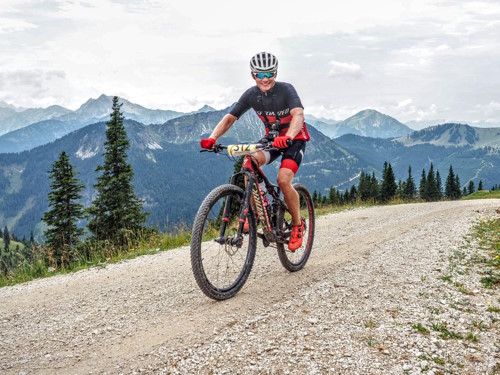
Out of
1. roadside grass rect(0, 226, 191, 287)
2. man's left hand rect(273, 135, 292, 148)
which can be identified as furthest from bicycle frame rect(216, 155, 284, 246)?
roadside grass rect(0, 226, 191, 287)

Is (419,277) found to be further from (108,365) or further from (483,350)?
(108,365)

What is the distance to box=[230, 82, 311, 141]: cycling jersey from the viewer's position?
693cm

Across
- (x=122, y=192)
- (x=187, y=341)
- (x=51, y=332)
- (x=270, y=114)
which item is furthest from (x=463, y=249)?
(x=122, y=192)

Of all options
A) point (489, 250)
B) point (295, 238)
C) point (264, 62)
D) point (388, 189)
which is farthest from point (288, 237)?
point (388, 189)

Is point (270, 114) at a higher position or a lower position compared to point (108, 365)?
higher

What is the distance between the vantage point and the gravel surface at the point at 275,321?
161 inches

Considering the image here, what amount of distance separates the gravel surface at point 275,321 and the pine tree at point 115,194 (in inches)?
850

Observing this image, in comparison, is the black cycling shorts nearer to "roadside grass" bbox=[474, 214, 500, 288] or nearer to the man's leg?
the man's leg

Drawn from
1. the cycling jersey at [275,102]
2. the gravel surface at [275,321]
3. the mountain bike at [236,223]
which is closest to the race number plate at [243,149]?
the mountain bike at [236,223]

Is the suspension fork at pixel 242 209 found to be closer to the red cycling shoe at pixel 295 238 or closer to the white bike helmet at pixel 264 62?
the red cycling shoe at pixel 295 238

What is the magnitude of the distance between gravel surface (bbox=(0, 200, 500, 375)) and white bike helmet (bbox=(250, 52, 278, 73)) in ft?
11.9

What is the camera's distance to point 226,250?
6.25 metres

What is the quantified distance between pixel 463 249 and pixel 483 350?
4632 mm

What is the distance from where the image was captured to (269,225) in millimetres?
6734
